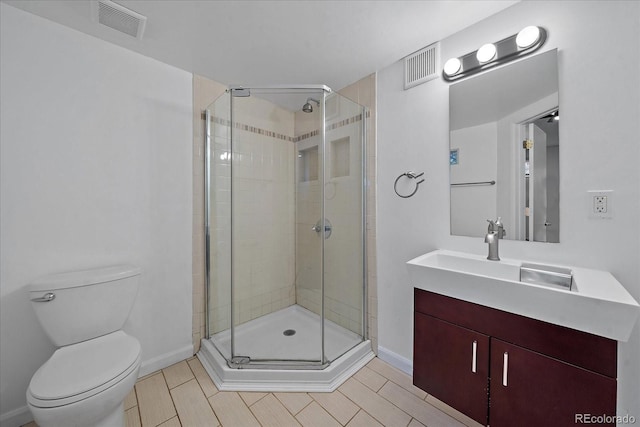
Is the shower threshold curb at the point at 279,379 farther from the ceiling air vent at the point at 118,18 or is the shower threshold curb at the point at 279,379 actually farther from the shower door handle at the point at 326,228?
the ceiling air vent at the point at 118,18

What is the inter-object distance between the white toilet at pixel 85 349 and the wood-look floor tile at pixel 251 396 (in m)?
0.61

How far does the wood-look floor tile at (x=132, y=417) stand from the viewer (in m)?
1.33

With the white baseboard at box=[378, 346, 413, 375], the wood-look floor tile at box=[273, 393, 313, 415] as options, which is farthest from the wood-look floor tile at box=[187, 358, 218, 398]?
the white baseboard at box=[378, 346, 413, 375]

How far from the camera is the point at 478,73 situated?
1.44 meters

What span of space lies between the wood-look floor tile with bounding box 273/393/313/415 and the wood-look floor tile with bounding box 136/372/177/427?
606 millimetres

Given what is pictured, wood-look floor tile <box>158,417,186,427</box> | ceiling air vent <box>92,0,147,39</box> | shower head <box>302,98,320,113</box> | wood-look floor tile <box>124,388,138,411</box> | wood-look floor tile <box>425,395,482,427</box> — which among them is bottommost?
wood-look floor tile <box>425,395,482,427</box>

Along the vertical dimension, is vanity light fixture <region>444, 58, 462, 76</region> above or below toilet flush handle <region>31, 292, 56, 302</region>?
above

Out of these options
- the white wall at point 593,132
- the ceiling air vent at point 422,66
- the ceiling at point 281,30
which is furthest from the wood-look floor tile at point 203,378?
the ceiling air vent at point 422,66

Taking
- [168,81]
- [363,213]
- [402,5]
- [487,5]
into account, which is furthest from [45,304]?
[487,5]

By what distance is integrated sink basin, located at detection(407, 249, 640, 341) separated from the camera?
80cm

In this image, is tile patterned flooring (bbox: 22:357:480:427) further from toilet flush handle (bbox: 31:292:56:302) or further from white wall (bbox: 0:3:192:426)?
toilet flush handle (bbox: 31:292:56:302)

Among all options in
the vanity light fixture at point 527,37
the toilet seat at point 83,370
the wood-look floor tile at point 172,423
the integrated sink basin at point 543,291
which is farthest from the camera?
the wood-look floor tile at point 172,423

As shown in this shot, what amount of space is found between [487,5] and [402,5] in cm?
45

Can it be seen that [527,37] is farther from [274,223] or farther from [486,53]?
[274,223]
